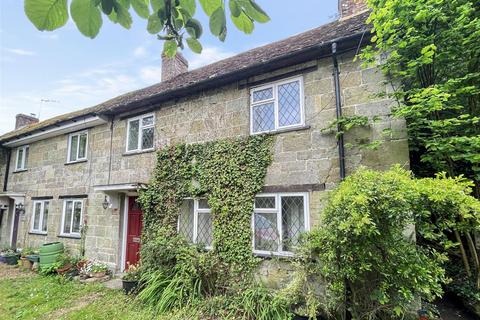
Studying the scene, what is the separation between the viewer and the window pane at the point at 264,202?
6586 mm

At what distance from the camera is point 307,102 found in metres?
6.47

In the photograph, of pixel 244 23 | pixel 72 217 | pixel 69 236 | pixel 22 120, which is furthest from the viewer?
pixel 22 120

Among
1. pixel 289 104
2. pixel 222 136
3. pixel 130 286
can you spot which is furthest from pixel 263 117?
pixel 130 286

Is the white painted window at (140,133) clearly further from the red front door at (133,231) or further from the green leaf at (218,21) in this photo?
the green leaf at (218,21)

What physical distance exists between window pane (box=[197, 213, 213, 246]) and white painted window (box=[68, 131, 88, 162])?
6.10 m

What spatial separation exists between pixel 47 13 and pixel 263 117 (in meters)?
6.23

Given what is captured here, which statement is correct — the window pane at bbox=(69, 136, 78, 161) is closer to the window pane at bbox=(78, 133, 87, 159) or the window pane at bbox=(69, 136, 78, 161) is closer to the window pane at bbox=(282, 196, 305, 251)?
the window pane at bbox=(78, 133, 87, 159)

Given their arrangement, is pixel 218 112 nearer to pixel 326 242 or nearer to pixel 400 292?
pixel 326 242

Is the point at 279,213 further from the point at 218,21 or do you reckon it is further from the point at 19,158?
the point at 19,158

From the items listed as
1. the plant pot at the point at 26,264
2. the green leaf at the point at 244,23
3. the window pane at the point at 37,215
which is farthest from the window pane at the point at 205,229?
the window pane at the point at 37,215

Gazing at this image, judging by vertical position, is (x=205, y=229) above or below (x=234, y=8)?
below

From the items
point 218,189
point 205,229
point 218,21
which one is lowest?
point 205,229

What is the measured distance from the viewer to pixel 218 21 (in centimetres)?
145

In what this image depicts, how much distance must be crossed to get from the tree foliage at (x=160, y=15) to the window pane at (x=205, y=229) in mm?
6221
